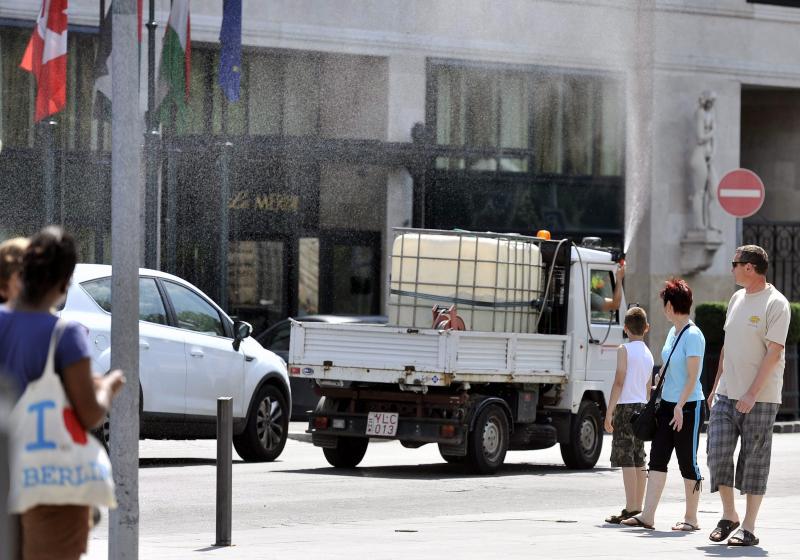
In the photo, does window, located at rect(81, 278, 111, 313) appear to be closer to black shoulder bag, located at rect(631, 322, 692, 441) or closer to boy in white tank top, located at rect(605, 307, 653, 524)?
boy in white tank top, located at rect(605, 307, 653, 524)

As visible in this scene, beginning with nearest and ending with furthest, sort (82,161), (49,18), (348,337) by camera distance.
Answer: (348,337) < (49,18) < (82,161)

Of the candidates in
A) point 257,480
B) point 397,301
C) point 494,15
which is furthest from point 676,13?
point 257,480

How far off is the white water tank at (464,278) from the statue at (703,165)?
1563 centimetres

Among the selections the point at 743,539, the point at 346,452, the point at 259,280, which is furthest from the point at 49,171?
the point at 743,539

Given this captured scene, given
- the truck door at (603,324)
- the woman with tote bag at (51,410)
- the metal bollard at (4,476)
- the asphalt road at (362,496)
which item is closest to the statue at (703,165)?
the asphalt road at (362,496)

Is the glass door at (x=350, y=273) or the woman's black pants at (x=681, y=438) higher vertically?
the glass door at (x=350, y=273)

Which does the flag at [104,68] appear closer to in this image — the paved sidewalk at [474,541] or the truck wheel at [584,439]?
the truck wheel at [584,439]

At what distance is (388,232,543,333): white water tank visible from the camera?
16.7 metres

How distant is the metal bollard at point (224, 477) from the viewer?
10.4 meters

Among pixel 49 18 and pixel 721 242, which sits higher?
pixel 49 18

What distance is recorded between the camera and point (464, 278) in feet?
54.7

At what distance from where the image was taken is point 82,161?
26859 millimetres

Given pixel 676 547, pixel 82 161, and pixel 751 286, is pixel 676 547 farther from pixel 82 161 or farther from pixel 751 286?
pixel 82 161

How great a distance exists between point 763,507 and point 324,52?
1680 centimetres
